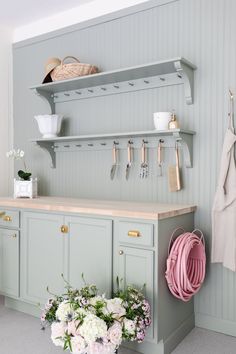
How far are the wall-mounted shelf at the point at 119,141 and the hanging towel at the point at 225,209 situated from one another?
10.7 inches

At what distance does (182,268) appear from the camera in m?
2.13

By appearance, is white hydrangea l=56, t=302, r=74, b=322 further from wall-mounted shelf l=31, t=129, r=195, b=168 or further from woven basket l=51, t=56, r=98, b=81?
woven basket l=51, t=56, r=98, b=81

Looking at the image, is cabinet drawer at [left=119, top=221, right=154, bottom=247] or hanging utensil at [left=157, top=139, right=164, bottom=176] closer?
cabinet drawer at [left=119, top=221, right=154, bottom=247]

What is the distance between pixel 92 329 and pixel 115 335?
0.15 metres

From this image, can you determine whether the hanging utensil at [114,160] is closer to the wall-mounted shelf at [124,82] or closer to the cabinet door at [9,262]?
the wall-mounted shelf at [124,82]

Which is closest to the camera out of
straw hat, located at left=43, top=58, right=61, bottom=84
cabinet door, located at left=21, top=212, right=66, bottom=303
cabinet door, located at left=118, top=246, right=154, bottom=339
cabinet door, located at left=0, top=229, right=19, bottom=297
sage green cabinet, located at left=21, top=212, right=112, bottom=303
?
cabinet door, located at left=118, top=246, right=154, bottom=339

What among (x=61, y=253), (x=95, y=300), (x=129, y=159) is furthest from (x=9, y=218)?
(x=95, y=300)

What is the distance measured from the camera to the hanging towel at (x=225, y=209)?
2354mm

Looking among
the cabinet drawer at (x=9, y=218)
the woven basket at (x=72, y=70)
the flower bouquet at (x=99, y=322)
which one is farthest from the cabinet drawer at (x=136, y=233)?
the woven basket at (x=72, y=70)

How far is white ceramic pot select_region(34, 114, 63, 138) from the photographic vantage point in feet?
10.2

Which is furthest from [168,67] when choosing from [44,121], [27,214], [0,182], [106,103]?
[0,182]

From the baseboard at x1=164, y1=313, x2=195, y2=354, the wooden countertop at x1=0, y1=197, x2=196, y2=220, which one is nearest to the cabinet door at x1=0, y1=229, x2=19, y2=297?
the wooden countertop at x1=0, y1=197, x2=196, y2=220

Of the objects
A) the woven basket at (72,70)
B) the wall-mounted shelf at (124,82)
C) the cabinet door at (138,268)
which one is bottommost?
the cabinet door at (138,268)

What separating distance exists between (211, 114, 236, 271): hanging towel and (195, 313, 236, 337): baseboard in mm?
454
